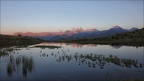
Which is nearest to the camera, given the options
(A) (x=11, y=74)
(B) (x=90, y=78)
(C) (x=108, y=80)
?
(C) (x=108, y=80)

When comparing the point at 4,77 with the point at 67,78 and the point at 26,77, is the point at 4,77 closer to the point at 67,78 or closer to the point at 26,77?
the point at 26,77

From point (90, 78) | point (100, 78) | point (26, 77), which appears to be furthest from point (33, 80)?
point (100, 78)

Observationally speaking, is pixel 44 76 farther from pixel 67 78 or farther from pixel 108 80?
pixel 108 80

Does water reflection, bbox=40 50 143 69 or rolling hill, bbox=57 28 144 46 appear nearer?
water reflection, bbox=40 50 143 69

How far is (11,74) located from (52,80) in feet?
25.3

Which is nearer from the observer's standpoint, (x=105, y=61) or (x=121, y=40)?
(x=105, y=61)

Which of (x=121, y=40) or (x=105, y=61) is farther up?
(x=121, y=40)

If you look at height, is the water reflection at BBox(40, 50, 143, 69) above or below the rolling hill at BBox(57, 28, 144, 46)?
below

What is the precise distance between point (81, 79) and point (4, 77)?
11737 millimetres

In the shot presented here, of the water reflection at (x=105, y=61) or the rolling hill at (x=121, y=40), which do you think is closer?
the water reflection at (x=105, y=61)

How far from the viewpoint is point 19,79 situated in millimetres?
22469

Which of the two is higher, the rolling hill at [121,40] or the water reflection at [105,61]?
the rolling hill at [121,40]

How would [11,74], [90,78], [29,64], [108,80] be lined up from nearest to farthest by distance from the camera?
[108,80] → [90,78] → [11,74] → [29,64]

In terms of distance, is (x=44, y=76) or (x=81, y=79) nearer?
(x=81, y=79)
